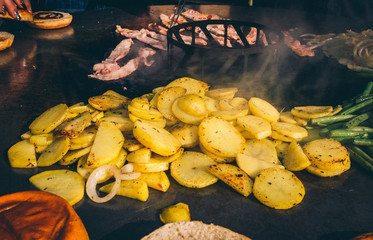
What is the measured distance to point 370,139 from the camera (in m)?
3.38

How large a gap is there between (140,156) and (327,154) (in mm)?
2163

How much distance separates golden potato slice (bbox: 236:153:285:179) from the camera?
303 cm

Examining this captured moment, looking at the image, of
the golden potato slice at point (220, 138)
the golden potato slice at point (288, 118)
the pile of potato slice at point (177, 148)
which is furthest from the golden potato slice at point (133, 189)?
the golden potato slice at point (288, 118)

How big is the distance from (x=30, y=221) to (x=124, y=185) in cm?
98

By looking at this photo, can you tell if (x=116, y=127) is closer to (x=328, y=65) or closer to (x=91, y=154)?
(x=91, y=154)

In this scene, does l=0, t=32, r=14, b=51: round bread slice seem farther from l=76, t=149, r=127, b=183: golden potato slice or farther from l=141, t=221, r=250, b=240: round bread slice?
l=141, t=221, r=250, b=240: round bread slice

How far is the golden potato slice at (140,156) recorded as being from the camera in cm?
295

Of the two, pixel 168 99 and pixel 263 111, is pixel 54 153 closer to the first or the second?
pixel 168 99

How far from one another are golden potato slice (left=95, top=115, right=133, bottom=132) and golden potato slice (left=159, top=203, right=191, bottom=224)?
1.22 m

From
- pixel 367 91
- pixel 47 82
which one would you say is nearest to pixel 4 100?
pixel 47 82

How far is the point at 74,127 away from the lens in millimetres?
3186

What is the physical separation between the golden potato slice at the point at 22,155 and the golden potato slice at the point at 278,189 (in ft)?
8.48

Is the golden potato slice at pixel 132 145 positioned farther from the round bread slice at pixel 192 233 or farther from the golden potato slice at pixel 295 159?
the golden potato slice at pixel 295 159

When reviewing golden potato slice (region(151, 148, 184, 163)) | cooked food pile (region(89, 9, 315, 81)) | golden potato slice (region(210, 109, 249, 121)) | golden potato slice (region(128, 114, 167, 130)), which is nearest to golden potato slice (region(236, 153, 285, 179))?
golden potato slice (region(210, 109, 249, 121))
